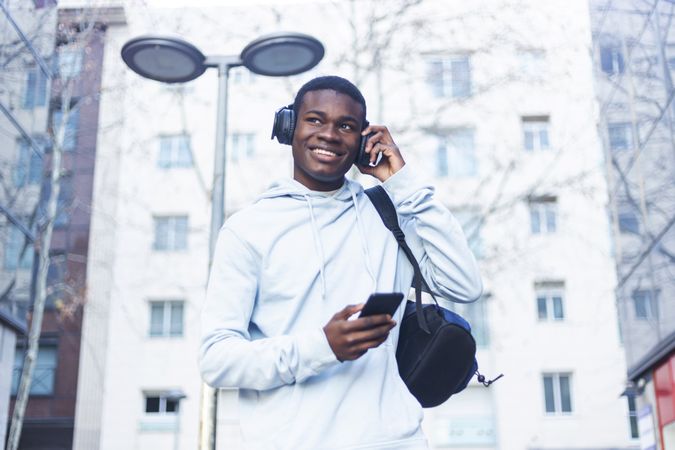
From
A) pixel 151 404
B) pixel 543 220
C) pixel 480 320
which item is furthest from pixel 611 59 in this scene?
pixel 151 404

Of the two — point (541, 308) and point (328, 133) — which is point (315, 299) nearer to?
point (328, 133)

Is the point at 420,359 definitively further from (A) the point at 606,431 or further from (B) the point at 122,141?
(B) the point at 122,141

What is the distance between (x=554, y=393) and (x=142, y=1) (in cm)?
1724

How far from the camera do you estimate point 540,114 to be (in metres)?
28.7

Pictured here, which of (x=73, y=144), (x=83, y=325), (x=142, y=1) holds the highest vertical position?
(x=73, y=144)

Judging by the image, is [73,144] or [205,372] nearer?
[205,372]

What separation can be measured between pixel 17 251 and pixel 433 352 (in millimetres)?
13245

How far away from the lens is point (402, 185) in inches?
103

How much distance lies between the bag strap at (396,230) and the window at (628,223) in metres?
12.8

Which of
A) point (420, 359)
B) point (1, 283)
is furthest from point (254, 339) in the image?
point (1, 283)

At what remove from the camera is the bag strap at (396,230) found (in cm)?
241

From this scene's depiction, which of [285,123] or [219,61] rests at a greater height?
[219,61]

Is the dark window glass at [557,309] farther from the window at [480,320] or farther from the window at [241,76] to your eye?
the window at [241,76]

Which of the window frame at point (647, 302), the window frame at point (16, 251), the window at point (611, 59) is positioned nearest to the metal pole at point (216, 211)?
the window frame at point (16, 251)
